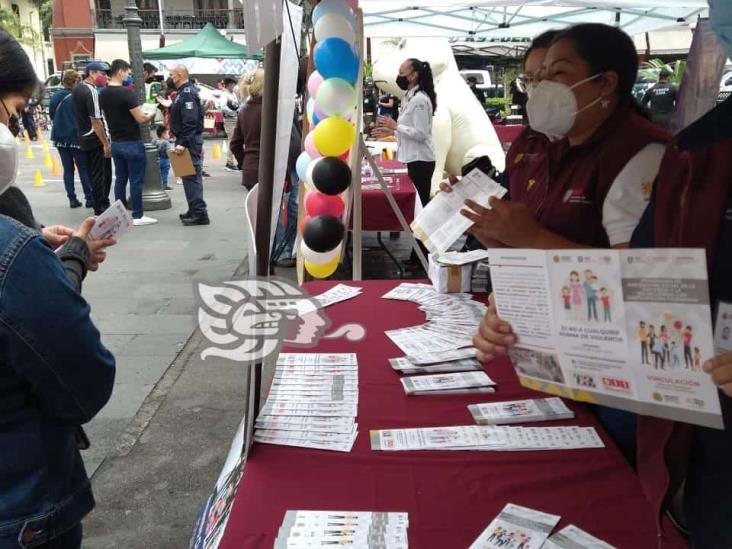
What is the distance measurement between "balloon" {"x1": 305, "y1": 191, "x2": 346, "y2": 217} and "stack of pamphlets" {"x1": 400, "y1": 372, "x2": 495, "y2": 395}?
5.05ft

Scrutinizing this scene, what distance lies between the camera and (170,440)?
2.97m

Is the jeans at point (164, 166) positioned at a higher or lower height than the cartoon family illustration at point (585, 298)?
lower

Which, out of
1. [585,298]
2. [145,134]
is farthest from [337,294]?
[145,134]

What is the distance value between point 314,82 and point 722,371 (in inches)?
103

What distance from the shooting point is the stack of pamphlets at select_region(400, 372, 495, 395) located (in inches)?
68.6

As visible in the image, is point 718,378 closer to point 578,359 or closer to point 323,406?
point 578,359

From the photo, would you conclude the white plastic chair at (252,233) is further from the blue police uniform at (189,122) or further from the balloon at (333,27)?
the blue police uniform at (189,122)

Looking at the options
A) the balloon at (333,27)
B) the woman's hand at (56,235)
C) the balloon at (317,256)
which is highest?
the balloon at (333,27)

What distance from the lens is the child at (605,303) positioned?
908 mm

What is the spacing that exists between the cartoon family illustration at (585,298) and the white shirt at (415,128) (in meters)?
4.76

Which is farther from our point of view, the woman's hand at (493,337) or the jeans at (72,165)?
the jeans at (72,165)

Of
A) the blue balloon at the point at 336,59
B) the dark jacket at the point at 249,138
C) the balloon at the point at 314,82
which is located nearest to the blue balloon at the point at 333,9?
the blue balloon at the point at 336,59

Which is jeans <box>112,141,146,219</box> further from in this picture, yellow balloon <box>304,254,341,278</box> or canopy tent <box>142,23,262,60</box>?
canopy tent <box>142,23,262,60</box>

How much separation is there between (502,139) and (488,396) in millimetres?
8665
